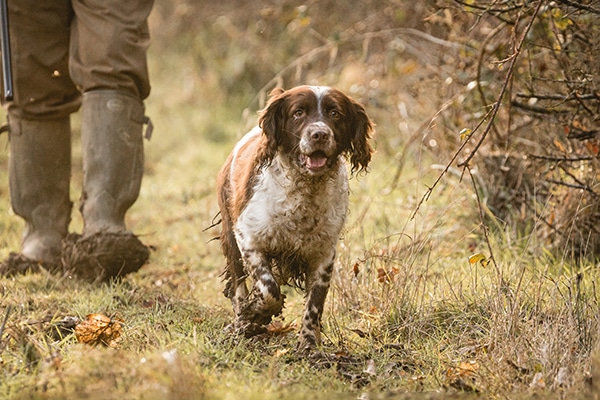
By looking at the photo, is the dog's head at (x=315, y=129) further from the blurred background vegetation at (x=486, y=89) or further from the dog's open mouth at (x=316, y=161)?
the blurred background vegetation at (x=486, y=89)

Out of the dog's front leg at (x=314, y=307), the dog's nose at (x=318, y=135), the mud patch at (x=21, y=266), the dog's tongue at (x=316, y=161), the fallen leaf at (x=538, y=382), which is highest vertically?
the dog's nose at (x=318, y=135)

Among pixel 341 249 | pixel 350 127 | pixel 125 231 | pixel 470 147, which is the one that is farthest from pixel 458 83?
pixel 125 231

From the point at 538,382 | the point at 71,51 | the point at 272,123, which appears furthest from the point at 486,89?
the point at 538,382

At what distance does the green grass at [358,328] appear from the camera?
252 centimetres

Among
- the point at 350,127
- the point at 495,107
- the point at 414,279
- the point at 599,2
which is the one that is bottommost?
the point at 414,279

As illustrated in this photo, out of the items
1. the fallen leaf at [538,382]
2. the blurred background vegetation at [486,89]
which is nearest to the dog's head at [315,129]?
the blurred background vegetation at [486,89]

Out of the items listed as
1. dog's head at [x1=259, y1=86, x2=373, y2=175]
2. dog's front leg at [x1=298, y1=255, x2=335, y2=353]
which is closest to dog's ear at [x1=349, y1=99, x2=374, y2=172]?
dog's head at [x1=259, y1=86, x2=373, y2=175]

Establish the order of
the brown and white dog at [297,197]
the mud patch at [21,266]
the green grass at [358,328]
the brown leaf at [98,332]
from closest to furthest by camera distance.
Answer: the green grass at [358,328] → the brown leaf at [98,332] → the brown and white dog at [297,197] → the mud patch at [21,266]

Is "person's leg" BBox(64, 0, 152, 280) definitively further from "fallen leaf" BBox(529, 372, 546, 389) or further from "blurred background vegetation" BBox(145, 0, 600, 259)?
"fallen leaf" BBox(529, 372, 546, 389)

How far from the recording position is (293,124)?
3.41 metres

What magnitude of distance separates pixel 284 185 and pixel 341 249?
0.98m

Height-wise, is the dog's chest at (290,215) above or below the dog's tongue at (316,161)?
below

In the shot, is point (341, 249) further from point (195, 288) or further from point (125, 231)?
point (125, 231)

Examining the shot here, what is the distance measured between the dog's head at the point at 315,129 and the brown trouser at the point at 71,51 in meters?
1.04
